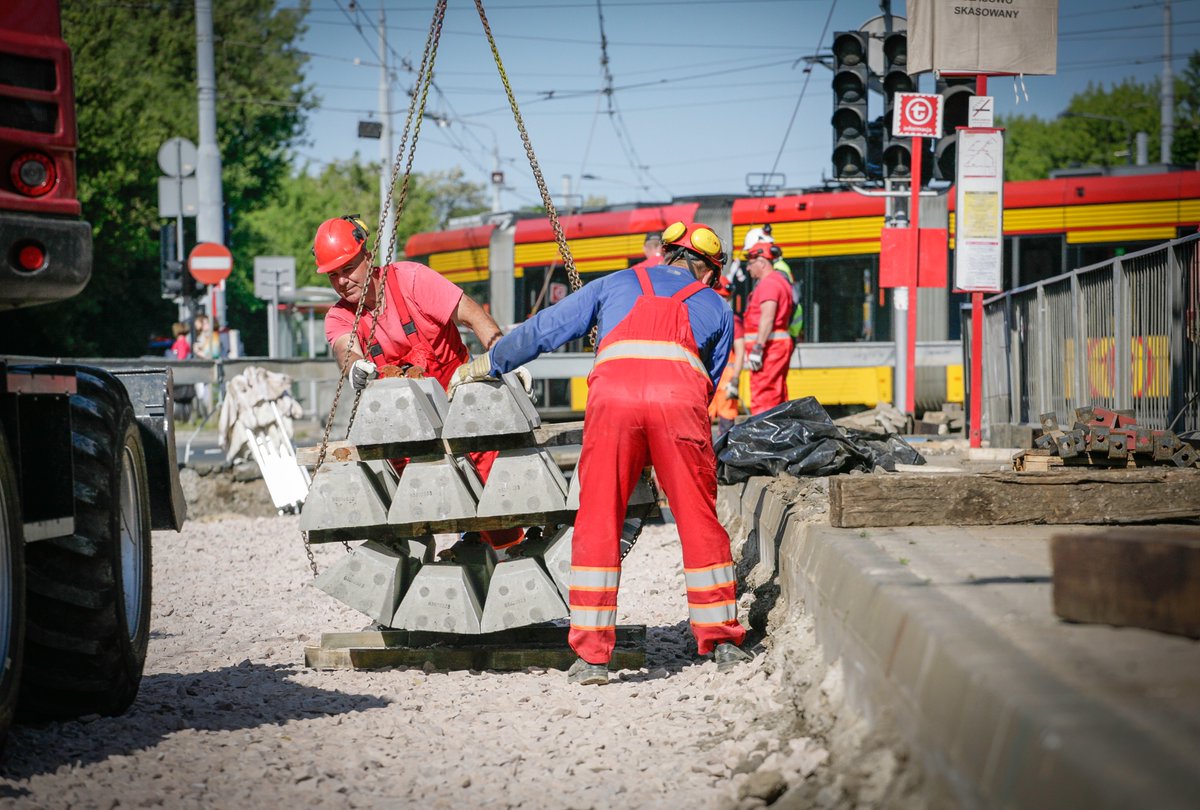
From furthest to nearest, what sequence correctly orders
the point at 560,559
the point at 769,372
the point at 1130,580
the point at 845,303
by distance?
the point at 845,303
the point at 769,372
the point at 560,559
the point at 1130,580

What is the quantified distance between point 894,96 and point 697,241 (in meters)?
8.71

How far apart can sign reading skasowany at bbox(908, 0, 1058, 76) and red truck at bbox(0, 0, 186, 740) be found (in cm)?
770

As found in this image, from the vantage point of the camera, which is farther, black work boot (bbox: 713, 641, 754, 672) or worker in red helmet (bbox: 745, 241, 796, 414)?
worker in red helmet (bbox: 745, 241, 796, 414)

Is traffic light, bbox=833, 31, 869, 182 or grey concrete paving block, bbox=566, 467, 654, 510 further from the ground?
traffic light, bbox=833, 31, 869, 182

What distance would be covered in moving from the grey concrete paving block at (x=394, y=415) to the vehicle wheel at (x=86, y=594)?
4.33 feet

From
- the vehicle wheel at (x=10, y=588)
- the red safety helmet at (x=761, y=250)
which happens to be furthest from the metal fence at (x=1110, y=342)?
the vehicle wheel at (x=10, y=588)

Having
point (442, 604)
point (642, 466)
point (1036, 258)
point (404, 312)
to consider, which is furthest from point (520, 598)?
point (1036, 258)

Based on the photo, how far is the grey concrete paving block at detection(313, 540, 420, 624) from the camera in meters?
6.36

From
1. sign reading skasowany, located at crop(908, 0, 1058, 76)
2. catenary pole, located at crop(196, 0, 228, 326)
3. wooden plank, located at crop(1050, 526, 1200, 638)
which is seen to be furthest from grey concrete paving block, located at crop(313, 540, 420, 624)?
catenary pole, located at crop(196, 0, 228, 326)

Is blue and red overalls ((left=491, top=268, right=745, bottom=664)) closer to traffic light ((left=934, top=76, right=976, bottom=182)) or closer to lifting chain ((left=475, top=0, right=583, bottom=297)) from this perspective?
lifting chain ((left=475, top=0, right=583, bottom=297))

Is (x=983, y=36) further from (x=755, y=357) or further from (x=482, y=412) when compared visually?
(x=482, y=412)

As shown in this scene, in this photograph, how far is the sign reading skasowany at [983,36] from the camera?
11.0 m

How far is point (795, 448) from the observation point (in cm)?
866

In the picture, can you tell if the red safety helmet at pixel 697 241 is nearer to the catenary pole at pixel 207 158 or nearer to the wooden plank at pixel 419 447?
the wooden plank at pixel 419 447
